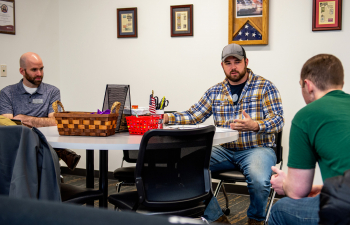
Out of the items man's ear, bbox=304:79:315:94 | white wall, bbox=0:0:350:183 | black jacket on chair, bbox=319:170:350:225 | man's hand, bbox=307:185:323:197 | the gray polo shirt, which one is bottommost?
man's hand, bbox=307:185:323:197

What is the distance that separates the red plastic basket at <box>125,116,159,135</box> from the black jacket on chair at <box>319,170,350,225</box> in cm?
130

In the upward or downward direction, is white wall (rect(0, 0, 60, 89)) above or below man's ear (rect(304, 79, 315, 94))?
above

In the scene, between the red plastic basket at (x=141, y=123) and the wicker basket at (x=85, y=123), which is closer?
the wicker basket at (x=85, y=123)

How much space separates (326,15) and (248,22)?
70 cm

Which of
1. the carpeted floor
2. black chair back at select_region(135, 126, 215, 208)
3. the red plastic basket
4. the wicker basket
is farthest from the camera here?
the carpeted floor

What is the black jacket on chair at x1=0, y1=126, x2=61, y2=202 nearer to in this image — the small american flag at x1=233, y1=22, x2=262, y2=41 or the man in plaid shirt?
the man in plaid shirt

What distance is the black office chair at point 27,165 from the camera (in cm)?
131

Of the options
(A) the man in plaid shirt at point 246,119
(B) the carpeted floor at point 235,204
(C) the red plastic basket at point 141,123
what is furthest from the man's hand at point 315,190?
(B) the carpeted floor at point 235,204

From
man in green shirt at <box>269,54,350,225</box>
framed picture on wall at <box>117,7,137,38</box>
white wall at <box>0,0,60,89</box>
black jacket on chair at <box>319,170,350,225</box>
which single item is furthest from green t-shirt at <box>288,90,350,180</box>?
white wall at <box>0,0,60,89</box>

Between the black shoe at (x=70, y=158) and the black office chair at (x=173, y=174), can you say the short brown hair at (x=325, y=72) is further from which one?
the black shoe at (x=70, y=158)

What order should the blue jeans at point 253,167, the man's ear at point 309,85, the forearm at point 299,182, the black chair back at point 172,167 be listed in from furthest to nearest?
the blue jeans at point 253,167
the black chair back at point 172,167
the man's ear at point 309,85
the forearm at point 299,182

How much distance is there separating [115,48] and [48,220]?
12.2 ft

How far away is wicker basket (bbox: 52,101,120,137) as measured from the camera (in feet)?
6.07

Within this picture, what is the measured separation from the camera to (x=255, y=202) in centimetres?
219
